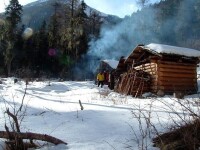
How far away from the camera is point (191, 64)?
1844 cm

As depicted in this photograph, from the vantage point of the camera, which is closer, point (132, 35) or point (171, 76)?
point (171, 76)

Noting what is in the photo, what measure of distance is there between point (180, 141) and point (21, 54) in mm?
45253

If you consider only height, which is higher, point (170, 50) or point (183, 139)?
point (170, 50)

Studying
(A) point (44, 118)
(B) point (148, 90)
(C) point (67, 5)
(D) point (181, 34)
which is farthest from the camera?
(D) point (181, 34)

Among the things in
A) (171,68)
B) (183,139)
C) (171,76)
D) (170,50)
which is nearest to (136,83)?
(171,76)

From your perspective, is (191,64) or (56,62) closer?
(191,64)

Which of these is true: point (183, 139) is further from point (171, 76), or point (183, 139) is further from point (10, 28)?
point (10, 28)

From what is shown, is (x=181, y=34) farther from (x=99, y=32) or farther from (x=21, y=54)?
(x=21, y=54)

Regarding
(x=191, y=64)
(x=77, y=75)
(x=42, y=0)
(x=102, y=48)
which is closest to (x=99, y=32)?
(x=102, y=48)

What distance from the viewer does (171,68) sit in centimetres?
1761

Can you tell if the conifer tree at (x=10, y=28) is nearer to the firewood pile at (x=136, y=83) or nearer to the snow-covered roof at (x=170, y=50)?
the firewood pile at (x=136, y=83)

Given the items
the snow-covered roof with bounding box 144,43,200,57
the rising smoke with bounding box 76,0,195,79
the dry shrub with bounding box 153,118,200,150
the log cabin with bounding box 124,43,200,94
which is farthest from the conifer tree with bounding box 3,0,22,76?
the dry shrub with bounding box 153,118,200,150

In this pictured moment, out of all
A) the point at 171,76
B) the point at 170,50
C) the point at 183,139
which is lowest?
the point at 183,139

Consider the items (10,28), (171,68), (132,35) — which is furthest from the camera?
(132,35)
